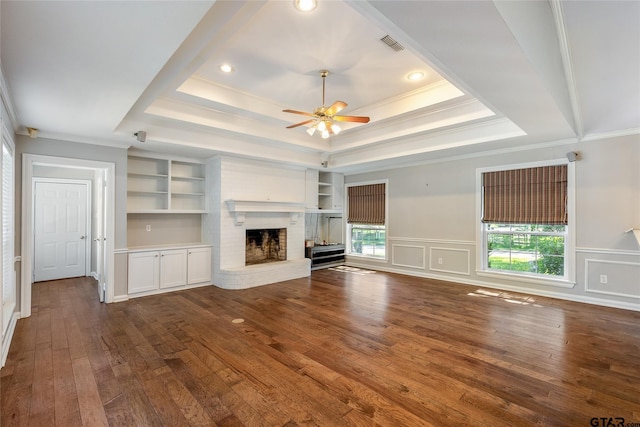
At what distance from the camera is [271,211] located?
243 inches

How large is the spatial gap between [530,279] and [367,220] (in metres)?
3.57

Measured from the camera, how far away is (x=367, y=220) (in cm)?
752

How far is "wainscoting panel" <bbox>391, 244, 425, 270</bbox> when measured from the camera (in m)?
6.48

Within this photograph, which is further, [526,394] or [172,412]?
[526,394]

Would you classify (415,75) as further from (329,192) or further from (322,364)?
(329,192)

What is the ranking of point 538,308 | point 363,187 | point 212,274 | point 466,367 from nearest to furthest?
point 466,367
point 538,308
point 212,274
point 363,187

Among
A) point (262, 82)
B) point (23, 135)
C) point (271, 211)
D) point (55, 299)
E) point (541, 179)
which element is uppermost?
point (262, 82)

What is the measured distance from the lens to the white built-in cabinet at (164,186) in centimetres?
531

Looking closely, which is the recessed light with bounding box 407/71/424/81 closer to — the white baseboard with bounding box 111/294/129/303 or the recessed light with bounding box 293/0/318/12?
the recessed light with bounding box 293/0/318/12

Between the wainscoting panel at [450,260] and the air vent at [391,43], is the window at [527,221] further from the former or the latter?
the air vent at [391,43]

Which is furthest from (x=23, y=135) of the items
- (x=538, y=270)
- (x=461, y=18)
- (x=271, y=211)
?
(x=538, y=270)

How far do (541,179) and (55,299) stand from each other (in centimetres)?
821

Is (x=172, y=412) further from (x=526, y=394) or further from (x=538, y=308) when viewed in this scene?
(x=538, y=308)

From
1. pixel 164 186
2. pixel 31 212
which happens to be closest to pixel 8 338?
pixel 31 212
